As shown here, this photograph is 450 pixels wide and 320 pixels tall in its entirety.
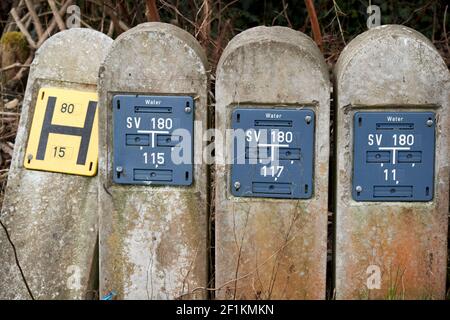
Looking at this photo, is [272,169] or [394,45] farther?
[272,169]

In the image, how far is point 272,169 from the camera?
447cm

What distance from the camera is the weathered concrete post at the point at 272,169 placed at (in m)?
4.42

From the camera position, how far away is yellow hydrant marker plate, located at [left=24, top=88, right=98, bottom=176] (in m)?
4.96

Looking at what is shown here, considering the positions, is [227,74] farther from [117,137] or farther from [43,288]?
[43,288]

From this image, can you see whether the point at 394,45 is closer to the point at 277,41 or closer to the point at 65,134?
the point at 277,41

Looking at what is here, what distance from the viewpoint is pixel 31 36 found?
25.7 ft

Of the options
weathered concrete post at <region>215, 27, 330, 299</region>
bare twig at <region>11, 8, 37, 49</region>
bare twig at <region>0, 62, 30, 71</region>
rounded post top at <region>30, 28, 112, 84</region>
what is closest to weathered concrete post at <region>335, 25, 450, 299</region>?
weathered concrete post at <region>215, 27, 330, 299</region>

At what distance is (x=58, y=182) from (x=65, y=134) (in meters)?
0.30

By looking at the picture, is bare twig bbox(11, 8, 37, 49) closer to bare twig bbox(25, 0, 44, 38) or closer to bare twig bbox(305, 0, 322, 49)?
bare twig bbox(25, 0, 44, 38)

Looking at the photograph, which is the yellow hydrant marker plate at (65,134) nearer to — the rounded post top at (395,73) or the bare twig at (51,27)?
the rounded post top at (395,73)

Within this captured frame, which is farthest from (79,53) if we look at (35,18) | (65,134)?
(35,18)
